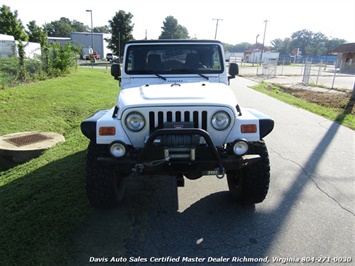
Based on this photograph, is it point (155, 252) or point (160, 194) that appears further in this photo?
point (160, 194)

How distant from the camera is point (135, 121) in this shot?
107 inches

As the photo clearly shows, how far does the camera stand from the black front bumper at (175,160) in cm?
253

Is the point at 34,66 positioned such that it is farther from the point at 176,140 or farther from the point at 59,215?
the point at 176,140

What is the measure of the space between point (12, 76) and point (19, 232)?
Answer: 9801 mm

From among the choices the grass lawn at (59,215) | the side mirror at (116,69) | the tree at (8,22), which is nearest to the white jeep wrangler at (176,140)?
the grass lawn at (59,215)

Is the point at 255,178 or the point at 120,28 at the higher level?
the point at 120,28

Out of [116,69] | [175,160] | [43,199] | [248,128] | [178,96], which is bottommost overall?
[43,199]

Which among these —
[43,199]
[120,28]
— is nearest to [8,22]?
[120,28]

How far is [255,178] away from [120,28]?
42.1 meters

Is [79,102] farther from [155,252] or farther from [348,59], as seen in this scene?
[348,59]

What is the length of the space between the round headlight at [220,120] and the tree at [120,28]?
133 feet

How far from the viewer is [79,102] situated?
29.4 ft

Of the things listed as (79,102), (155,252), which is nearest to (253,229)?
(155,252)

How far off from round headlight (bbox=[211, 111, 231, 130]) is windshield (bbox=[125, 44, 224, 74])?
1.38 metres
